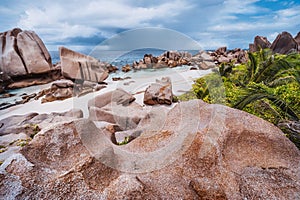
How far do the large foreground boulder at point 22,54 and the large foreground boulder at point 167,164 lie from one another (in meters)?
12.3

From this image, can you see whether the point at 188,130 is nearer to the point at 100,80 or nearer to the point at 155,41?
the point at 155,41

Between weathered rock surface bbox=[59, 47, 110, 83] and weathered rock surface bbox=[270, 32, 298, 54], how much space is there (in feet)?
59.2

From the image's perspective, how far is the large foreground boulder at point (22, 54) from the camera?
1158 cm

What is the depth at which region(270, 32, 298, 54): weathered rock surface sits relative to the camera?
18.0m

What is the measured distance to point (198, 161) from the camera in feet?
5.93

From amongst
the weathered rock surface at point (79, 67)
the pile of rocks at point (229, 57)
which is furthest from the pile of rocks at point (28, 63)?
the pile of rocks at point (229, 57)

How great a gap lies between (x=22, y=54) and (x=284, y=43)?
2308cm

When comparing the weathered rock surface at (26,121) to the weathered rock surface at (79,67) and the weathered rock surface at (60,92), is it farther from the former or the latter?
the weathered rock surface at (79,67)

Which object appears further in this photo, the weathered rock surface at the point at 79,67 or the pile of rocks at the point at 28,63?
the pile of rocks at the point at 28,63

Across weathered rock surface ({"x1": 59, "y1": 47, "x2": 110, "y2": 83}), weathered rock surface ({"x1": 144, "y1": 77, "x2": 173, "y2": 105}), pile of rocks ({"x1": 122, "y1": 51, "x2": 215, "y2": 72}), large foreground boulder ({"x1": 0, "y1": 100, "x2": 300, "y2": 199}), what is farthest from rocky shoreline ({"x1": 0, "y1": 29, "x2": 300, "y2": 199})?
weathered rock surface ({"x1": 59, "y1": 47, "x2": 110, "y2": 83})

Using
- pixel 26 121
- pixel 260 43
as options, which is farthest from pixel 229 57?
pixel 26 121

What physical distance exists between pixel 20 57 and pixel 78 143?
13.1 metres

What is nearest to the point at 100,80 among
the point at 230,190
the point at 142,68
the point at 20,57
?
the point at 142,68

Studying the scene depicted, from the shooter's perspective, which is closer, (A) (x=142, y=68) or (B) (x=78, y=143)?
(B) (x=78, y=143)
